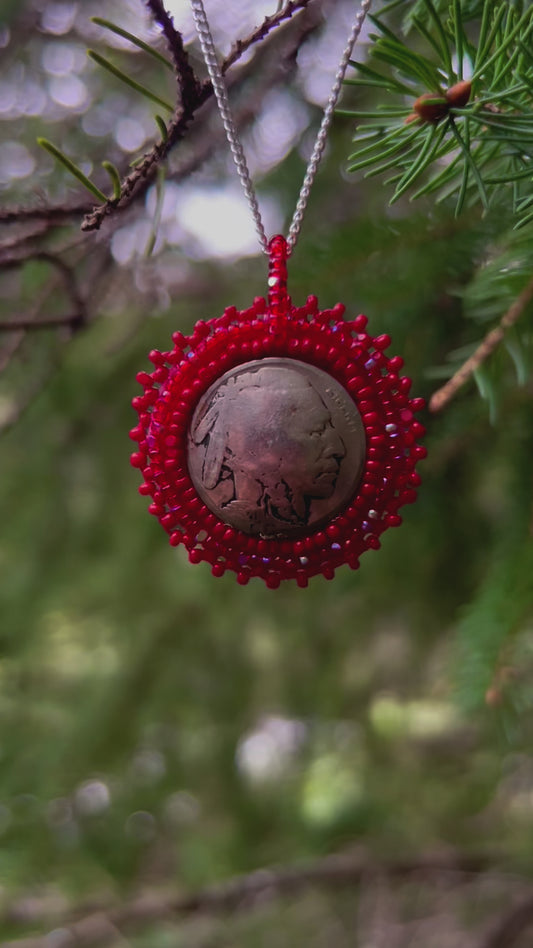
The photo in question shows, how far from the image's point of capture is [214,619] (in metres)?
2.13

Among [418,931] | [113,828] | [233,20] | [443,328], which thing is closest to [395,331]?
[443,328]

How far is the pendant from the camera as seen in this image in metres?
0.82

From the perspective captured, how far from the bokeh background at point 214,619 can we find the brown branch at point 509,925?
149 millimetres

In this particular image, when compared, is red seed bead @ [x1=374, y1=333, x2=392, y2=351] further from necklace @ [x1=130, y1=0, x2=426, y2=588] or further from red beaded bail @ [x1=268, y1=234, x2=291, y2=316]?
red beaded bail @ [x1=268, y1=234, x2=291, y2=316]

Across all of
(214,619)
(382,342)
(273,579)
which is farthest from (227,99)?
(214,619)

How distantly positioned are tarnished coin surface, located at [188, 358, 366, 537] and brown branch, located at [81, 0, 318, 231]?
0.25m

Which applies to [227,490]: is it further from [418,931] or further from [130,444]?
[418,931]

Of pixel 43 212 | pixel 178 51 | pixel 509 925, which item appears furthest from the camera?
pixel 509 925

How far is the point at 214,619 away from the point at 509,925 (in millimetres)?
1073

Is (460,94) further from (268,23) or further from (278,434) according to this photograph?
(278,434)

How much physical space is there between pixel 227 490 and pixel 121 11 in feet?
4.50

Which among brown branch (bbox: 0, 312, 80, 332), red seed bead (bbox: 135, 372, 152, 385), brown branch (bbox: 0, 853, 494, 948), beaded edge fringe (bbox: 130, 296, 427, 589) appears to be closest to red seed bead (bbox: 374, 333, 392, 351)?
beaded edge fringe (bbox: 130, 296, 427, 589)

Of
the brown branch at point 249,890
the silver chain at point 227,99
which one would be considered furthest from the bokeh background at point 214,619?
the silver chain at point 227,99

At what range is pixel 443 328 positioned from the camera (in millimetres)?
1305
